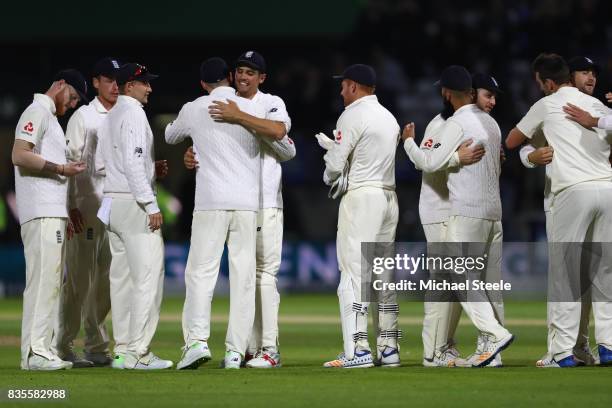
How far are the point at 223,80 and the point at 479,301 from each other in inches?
115

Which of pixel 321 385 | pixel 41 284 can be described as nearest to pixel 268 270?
pixel 41 284

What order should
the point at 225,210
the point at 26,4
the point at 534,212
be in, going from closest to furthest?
the point at 225,210 < the point at 534,212 < the point at 26,4

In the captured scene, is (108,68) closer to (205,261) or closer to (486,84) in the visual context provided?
(205,261)

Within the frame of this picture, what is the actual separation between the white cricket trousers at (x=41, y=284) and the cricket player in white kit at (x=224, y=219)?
1159mm

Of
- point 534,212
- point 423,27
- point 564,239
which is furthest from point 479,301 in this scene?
point 423,27

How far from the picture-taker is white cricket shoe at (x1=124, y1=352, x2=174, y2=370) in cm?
1074

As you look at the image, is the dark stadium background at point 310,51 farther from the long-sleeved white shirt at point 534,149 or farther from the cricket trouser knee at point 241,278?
the cricket trouser knee at point 241,278

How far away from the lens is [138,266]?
10.7 meters

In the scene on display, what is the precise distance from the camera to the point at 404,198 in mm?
25797

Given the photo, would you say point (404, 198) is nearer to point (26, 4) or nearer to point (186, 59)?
point (186, 59)

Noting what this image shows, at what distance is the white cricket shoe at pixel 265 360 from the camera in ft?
35.6

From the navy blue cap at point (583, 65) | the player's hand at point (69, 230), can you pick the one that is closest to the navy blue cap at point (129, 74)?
the player's hand at point (69, 230)

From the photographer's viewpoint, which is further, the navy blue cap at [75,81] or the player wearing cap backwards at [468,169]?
the navy blue cap at [75,81]

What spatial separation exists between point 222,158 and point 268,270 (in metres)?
1.16
